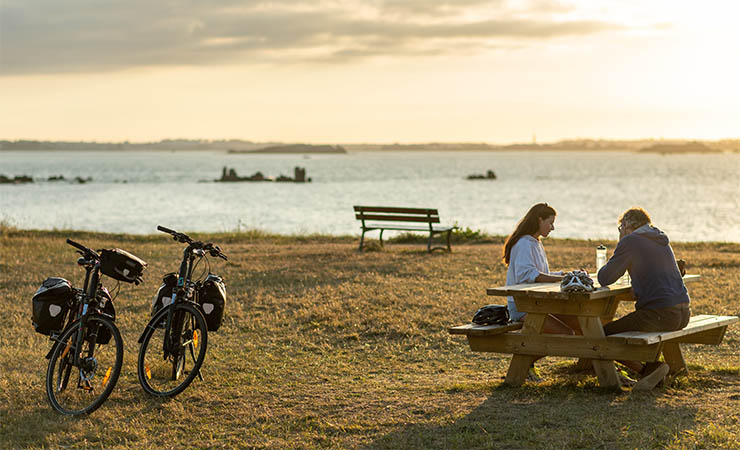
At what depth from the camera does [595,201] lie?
6425 centimetres

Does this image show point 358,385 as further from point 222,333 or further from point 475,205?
point 475,205

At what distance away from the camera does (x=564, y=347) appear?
21.7 feet

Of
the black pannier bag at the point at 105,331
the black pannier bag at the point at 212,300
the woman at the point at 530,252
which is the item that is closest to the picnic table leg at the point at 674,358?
the woman at the point at 530,252

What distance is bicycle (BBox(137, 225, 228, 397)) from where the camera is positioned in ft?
21.9

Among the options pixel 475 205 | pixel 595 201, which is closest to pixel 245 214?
pixel 475 205

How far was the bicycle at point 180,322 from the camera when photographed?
668cm

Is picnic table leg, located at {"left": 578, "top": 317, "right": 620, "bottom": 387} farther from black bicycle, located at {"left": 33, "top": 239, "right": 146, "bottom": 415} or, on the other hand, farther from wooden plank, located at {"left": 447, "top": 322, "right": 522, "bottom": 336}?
black bicycle, located at {"left": 33, "top": 239, "right": 146, "bottom": 415}

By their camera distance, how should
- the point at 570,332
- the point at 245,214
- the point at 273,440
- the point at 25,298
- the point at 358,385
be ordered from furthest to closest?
the point at 245,214 < the point at 25,298 < the point at 358,385 < the point at 570,332 < the point at 273,440

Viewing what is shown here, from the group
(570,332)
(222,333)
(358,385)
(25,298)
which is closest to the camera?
(570,332)

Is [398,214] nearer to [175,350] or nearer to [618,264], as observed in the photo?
[175,350]

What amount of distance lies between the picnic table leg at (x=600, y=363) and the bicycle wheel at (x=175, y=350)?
2.98 metres

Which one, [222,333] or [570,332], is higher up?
[570,332]

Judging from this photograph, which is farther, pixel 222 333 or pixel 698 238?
pixel 698 238

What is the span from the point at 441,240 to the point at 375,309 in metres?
10.8
